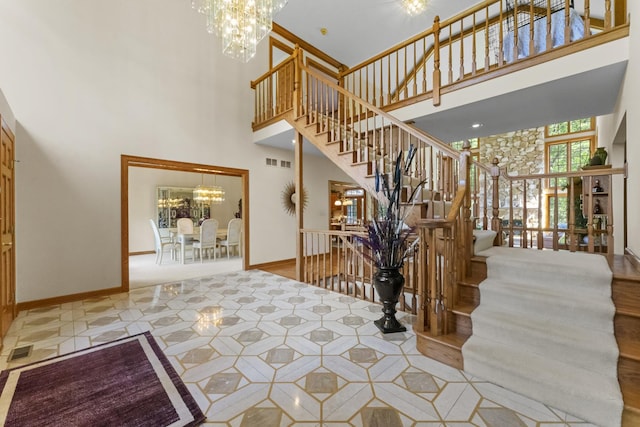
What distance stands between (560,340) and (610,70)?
2860 mm

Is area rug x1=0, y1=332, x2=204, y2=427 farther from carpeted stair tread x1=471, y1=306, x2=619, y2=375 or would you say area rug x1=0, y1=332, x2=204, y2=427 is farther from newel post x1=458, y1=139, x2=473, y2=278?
newel post x1=458, y1=139, x2=473, y2=278

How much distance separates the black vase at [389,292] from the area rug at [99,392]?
5.57ft

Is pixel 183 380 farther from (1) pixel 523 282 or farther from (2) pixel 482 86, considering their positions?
(2) pixel 482 86

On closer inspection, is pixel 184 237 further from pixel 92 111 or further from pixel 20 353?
pixel 20 353

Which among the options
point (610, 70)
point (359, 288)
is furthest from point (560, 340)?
point (610, 70)

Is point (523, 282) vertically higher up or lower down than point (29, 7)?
lower down

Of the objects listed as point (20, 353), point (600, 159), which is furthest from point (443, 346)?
point (600, 159)

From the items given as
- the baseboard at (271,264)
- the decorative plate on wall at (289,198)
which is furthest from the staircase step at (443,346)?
the decorative plate on wall at (289,198)

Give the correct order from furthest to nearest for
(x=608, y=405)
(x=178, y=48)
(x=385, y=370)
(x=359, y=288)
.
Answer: (x=178, y=48) → (x=359, y=288) → (x=385, y=370) → (x=608, y=405)

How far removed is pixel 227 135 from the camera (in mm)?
5281

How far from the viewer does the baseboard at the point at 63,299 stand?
10.9ft

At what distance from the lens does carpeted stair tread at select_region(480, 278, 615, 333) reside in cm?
179

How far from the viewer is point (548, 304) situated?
1956 millimetres

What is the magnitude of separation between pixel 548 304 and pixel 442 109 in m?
2.86
